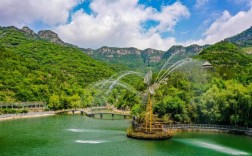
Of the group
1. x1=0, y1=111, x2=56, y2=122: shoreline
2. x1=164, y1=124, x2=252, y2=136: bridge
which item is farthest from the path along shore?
x1=164, y1=124, x2=252, y2=136: bridge

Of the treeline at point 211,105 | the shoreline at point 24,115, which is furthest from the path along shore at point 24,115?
the treeline at point 211,105

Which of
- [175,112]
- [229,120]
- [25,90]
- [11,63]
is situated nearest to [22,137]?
[175,112]

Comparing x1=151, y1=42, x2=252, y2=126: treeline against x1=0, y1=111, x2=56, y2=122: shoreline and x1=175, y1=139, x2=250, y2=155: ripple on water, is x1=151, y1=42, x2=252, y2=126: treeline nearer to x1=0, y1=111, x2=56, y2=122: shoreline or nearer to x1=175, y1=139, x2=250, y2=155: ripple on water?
x1=175, y1=139, x2=250, y2=155: ripple on water

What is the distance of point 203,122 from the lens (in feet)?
236

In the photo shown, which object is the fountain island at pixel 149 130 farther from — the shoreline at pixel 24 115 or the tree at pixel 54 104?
the tree at pixel 54 104

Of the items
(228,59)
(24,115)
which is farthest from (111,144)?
(228,59)

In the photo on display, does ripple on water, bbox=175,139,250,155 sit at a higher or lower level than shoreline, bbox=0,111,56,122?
lower

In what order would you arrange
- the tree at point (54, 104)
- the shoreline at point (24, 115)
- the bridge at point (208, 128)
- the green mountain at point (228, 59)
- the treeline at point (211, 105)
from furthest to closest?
1. the green mountain at point (228, 59)
2. the tree at point (54, 104)
3. the shoreline at point (24, 115)
4. the treeline at point (211, 105)
5. the bridge at point (208, 128)

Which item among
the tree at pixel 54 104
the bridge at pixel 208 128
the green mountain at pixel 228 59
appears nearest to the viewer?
the bridge at pixel 208 128

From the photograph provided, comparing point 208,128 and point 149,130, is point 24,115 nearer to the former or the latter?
point 149,130

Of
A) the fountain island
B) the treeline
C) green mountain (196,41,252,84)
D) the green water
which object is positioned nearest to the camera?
the green water

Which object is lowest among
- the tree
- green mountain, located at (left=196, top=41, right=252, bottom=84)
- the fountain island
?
the fountain island

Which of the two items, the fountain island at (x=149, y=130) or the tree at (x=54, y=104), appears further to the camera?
the tree at (x=54, y=104)

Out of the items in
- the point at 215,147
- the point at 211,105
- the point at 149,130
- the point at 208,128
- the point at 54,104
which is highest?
the point at 211,105
